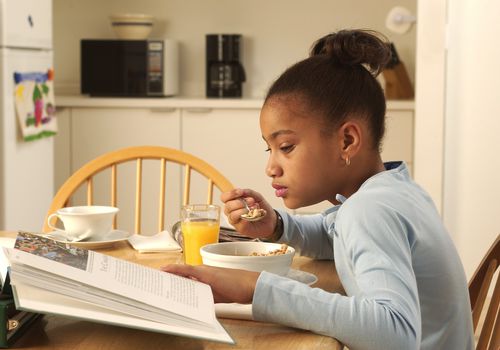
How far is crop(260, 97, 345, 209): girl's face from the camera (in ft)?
4.04

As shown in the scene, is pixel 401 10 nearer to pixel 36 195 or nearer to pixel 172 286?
pixel 36 195

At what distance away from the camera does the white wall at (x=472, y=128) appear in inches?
104

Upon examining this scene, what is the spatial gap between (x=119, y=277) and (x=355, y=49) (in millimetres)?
512

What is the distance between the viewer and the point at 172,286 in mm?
1000

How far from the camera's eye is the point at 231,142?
3.70 metres

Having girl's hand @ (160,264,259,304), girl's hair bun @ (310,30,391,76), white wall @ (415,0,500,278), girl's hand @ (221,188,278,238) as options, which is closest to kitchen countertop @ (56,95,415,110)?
white wall @ (415,0,500,278)

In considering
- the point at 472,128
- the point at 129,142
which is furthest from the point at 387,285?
the point at 129,142

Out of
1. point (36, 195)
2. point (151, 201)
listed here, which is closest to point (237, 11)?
point (151, 201)

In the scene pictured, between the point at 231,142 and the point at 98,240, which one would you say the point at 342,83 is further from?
the point at 231,142

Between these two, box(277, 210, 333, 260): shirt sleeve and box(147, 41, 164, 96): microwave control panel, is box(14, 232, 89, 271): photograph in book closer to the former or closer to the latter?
box(277, 210, 333, 260): shirt sleeve

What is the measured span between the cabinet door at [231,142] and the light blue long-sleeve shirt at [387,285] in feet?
7.75

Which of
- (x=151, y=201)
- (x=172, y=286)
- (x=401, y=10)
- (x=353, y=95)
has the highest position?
(x=401, y=10)

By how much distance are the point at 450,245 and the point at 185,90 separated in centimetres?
304

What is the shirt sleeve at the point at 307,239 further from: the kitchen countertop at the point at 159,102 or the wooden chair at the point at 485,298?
the kitchen countertop at the point at 159,102
